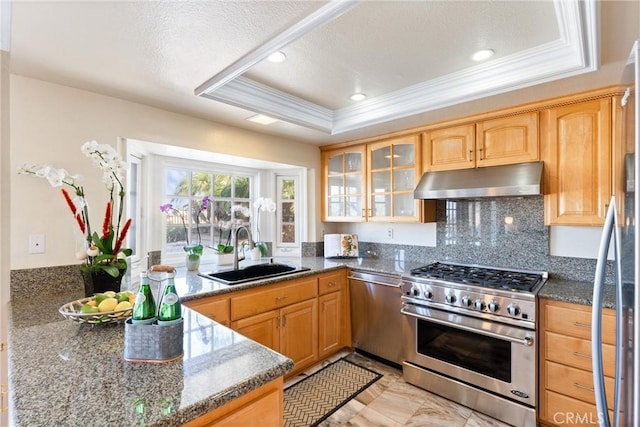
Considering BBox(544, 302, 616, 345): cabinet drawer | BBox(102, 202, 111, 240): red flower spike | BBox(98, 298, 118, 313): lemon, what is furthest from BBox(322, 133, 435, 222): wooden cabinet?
BBox(98, 298, 118, 313): lemon

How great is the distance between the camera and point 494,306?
195 cm

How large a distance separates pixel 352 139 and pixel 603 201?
2.02 meters

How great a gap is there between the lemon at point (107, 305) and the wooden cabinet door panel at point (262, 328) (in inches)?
34.6

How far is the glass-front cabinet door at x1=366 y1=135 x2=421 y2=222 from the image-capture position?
276 centimetres

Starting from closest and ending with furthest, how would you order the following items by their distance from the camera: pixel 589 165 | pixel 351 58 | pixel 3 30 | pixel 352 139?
pixel 3 30 → pixel 351 58 → pixel 589 165 → pixel 352 139

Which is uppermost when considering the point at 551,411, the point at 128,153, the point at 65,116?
the point at 65,116

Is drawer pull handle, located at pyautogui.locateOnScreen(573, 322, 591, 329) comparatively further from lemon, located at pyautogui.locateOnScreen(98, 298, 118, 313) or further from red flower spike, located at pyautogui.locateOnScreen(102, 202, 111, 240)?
red flower spike, located at pyautogui.locateOnScreen(102, 202, 111, 240)

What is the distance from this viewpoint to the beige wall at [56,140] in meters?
1.72

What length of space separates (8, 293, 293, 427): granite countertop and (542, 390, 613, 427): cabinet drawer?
1.81m

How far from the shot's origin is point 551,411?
1.83 metres

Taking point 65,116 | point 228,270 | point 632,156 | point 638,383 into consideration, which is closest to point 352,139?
point 228,270

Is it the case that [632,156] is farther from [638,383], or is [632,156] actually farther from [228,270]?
[228,270]

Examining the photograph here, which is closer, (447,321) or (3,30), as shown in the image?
(3,30)

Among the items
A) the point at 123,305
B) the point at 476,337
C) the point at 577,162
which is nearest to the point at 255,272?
the point at 123,305
